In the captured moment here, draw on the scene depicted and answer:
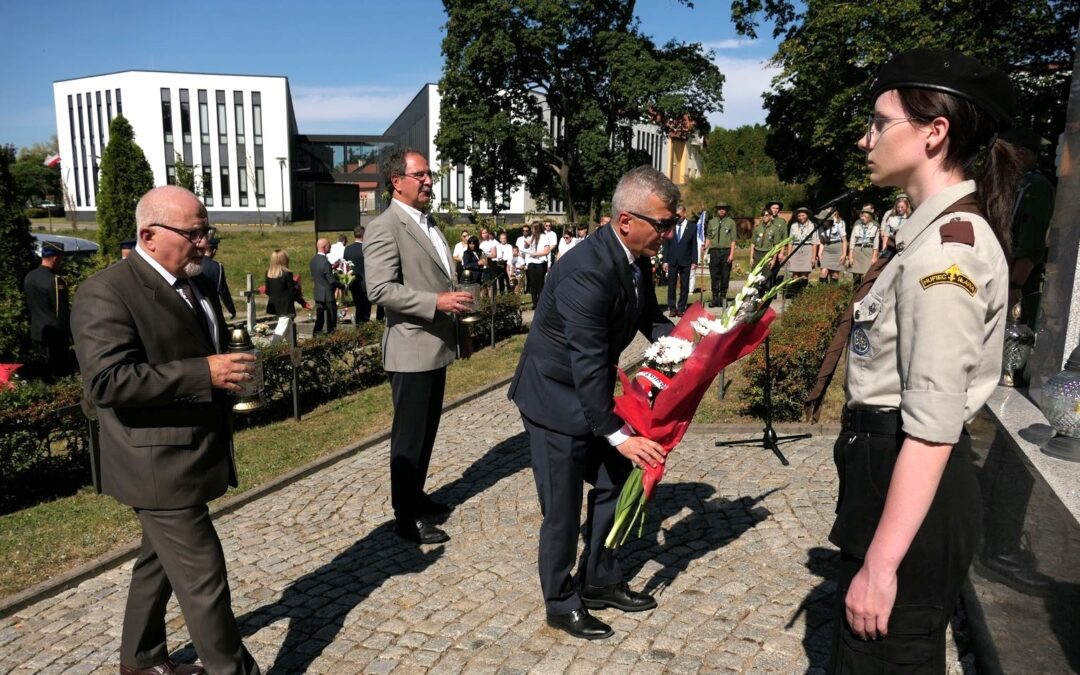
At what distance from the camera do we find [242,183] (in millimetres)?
57125

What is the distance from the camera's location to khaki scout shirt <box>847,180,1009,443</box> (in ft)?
5.68

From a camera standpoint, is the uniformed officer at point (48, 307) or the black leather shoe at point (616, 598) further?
the uniformed officer at point (48, 307)

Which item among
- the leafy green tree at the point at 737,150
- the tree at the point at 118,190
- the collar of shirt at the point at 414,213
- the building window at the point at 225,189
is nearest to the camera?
the collar of shirt at the point at 414,213

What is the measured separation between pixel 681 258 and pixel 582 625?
1180cm

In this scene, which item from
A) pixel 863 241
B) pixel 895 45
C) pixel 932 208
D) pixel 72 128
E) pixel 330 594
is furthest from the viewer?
pixel 72 128

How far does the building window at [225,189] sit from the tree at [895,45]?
133 feet

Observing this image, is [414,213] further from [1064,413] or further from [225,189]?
[225,189]

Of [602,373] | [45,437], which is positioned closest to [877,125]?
[602,373]

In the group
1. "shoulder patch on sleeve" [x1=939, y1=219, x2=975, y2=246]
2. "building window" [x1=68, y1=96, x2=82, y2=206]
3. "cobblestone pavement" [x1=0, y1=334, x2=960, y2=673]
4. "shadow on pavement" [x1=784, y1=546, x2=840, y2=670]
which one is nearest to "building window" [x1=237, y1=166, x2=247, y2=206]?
"building window" [x1=68, y1=96, x2=82, y2=206]

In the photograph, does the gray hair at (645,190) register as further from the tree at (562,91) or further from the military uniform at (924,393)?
the tree at (562,91)

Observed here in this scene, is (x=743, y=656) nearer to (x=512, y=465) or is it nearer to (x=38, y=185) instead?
(x=512, y=465)

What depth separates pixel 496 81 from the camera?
3797cm

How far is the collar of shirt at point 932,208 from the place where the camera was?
1923 millimetres

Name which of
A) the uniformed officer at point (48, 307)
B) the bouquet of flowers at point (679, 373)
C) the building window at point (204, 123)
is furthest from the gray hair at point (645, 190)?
the building window at point (204, 123)
